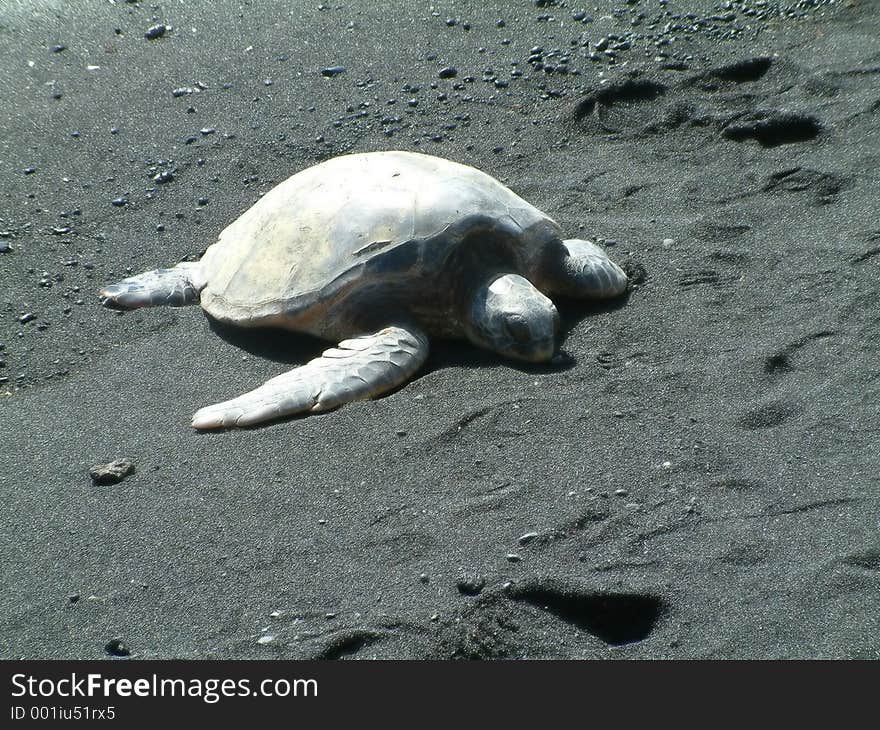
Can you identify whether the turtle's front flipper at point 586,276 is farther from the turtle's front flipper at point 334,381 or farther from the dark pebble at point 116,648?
the dark pebble at point 116,648

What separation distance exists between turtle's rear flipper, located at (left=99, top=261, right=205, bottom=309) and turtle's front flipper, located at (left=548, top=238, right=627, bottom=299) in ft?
5.32

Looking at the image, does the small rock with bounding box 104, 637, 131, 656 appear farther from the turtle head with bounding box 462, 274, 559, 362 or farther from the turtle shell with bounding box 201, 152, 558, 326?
the turtle head with bounding box 462, 274, 559, 362

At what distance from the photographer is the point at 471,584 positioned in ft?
9.48

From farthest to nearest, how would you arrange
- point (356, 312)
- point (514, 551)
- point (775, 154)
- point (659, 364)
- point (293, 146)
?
point (293, 146), point (775, 154), point (356, 312), point (659, 364), point (514, 551)

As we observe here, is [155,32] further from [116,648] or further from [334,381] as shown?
[116,648]

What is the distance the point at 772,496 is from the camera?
3115 millimetres

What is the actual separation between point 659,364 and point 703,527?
3.23 ft

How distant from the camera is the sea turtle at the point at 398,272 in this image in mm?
4059

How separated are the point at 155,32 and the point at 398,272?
3881 mm

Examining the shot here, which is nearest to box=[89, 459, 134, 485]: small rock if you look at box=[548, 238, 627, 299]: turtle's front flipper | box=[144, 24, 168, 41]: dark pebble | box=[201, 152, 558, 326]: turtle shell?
box=[201, 152, 558, 326]: turtle shell

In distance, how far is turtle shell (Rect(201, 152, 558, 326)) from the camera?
4195mm

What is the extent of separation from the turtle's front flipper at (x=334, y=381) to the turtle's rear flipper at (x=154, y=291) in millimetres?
912

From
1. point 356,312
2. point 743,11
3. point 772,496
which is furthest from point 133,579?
point 743,11

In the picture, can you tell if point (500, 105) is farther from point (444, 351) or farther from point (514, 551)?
point (514, 551)
